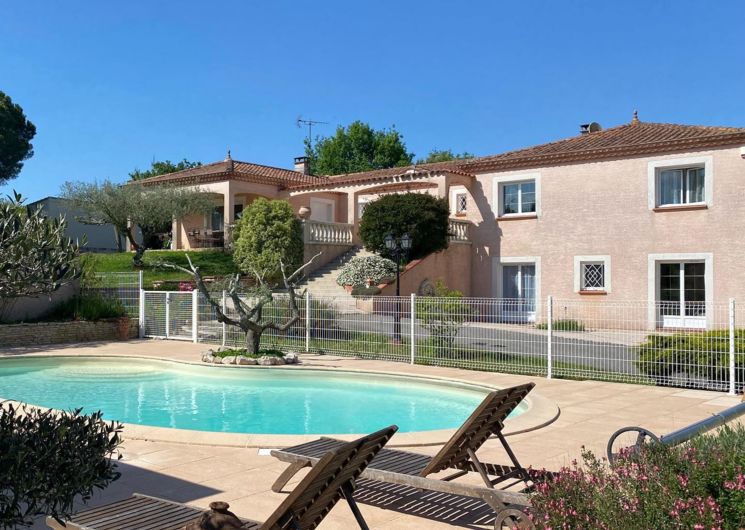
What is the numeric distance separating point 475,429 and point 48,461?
10.3 feet

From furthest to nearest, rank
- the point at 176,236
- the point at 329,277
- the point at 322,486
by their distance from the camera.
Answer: the point at 176,236 → the point at 329,277 → the point at 322,486

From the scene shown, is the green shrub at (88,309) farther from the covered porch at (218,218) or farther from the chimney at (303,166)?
the chimney at (303,166)

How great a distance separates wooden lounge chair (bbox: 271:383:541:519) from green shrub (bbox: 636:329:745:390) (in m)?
6.91

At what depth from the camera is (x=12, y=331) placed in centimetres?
1914

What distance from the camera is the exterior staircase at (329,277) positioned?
2470 cm

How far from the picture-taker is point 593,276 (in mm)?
24250

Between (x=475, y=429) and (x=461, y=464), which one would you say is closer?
(x=475, y=429)

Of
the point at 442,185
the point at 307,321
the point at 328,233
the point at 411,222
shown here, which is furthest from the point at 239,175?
the point at 307,321

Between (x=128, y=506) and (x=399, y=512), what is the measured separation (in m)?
2.10

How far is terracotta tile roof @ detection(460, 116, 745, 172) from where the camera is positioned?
2183 cm

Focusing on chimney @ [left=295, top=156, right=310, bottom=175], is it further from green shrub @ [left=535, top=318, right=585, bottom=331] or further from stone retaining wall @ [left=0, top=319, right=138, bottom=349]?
green shrub @ [left=535, top=318, right=585, bottom=331]

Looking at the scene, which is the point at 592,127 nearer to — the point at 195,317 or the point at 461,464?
the point at 195,317

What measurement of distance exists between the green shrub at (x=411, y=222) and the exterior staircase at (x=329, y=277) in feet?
6.58

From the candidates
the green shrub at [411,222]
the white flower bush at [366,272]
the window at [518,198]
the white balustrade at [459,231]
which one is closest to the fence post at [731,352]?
the green shrub at [411,222]
